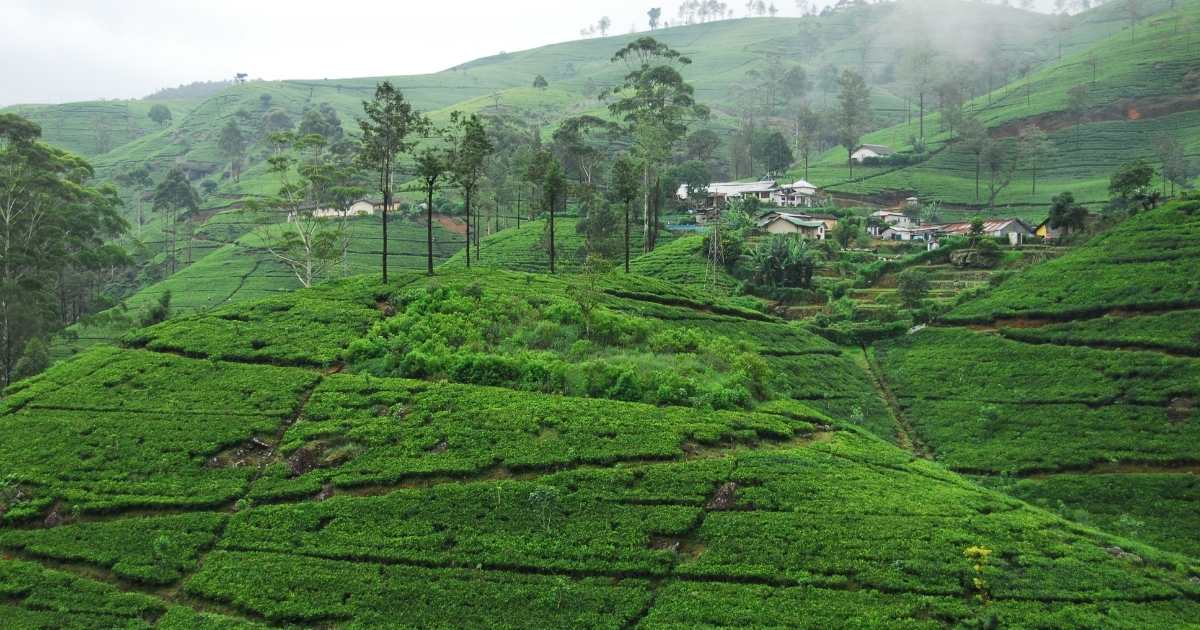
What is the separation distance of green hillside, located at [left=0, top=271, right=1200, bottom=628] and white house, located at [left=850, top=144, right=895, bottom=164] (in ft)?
312

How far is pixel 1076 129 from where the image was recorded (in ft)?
379

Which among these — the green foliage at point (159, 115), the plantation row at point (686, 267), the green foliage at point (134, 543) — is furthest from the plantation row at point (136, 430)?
the green foliage at point (159, 115)

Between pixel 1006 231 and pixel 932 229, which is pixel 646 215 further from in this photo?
pixel 1006 231

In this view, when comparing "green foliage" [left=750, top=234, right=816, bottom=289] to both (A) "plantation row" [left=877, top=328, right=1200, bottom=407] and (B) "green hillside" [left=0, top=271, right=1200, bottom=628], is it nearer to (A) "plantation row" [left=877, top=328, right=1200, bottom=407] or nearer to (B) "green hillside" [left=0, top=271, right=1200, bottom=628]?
(A) "plantation row" [left=877, top=328, right=1200, bottom=407]

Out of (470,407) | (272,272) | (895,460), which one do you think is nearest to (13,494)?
(470,407)

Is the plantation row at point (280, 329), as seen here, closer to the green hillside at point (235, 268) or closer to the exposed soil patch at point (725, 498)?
the exposed soil patch at point (725, 498)

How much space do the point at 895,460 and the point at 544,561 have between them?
1468 centimetres

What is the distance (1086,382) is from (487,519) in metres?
31.2

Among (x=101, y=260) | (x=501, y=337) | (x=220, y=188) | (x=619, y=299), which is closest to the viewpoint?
(x=501, y=337)

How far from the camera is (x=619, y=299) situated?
47219 mm

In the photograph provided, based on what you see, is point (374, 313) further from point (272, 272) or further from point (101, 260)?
point (272, 272)

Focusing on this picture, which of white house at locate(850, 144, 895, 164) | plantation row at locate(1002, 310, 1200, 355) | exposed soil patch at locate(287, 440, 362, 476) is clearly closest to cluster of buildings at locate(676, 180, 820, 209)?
white house at locate(850, 144, 895, 164)

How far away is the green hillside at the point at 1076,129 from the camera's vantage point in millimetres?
100125

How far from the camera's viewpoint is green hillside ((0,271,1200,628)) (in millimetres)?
20750
